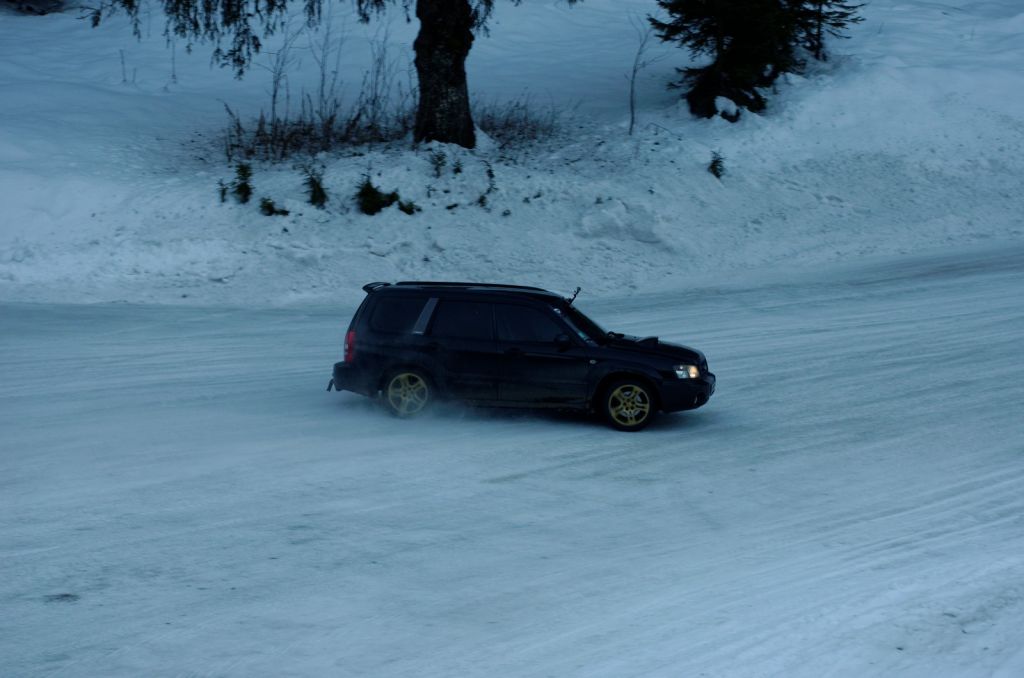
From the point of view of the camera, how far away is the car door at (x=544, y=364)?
36.3 ft

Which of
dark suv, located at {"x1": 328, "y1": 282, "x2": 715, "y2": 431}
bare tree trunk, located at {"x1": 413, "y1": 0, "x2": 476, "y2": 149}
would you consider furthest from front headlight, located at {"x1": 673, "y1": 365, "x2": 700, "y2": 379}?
bare tree trunk, located at {"x1": 413, "y1": 0, "x2": 476, "y2": 149}

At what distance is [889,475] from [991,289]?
32.8ft

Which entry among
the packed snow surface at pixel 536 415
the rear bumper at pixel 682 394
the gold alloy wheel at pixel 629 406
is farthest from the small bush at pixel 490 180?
the rear bumper at pixel 682 394

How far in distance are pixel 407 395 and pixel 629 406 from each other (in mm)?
2331

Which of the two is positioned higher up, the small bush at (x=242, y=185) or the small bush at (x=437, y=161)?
the small bush at (x=437, y=161)

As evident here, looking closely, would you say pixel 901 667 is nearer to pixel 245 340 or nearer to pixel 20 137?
pixel 245 340

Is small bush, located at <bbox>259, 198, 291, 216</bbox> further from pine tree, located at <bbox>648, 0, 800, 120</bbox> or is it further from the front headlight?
the front headlight

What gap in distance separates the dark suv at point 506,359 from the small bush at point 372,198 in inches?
353

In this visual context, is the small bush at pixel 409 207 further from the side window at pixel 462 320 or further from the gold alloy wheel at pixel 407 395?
the gold alloy wheel at pixel 407 395

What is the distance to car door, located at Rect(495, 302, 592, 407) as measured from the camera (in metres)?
11.1

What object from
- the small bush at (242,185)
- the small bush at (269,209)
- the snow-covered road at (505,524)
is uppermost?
the small bush at (242,185)

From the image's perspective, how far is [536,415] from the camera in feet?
38.2

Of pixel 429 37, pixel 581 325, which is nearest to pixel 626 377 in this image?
pixel 581 325

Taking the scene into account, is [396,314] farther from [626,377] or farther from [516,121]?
[516,121]
